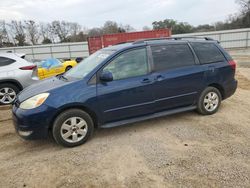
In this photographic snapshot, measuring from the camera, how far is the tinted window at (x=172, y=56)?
16.5 feet

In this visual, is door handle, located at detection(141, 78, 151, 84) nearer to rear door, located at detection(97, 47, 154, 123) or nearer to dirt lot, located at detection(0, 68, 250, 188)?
rear door, located at detection(97, 47, 154, 123)

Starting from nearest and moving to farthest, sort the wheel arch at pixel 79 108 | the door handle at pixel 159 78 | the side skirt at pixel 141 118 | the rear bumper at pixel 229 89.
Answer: the wheel arch at pixel 79 108 → the side skirt at pixel 141 118 → the door handle at pixel 159 78 → the rear bumper at pixel 229 89

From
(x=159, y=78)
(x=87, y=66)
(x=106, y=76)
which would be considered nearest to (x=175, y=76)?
(x=159, y=78)

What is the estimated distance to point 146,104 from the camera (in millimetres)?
4848

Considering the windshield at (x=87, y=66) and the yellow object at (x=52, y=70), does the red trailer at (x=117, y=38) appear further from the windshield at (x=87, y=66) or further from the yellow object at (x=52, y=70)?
the windshield at (x=87, y=66)

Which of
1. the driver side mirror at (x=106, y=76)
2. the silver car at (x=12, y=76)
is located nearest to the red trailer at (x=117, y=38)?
the silver car at (x=12, y=76)

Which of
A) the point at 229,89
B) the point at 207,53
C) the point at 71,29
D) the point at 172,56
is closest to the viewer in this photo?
the point at 172,56

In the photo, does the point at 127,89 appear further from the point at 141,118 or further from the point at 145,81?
the point at 141,118

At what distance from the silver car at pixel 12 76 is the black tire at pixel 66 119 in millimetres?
3770

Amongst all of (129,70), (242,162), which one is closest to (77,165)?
(129,70)

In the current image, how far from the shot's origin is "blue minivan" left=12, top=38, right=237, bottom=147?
4.23 metres

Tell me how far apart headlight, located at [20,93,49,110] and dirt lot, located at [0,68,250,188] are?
775 mm

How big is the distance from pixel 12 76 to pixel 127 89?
4255mm

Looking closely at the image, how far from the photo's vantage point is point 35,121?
4129 millimetres
